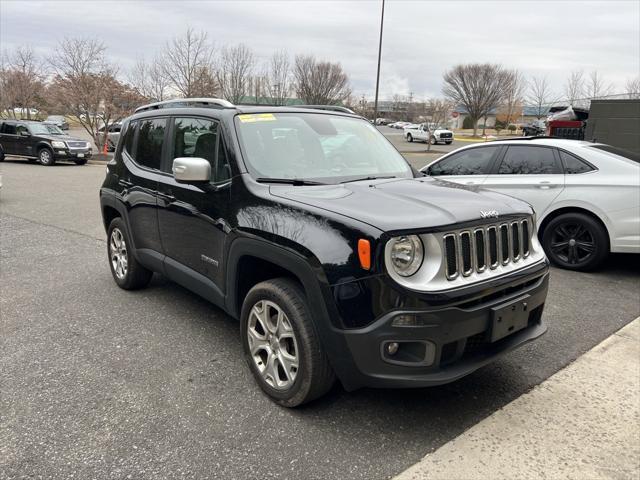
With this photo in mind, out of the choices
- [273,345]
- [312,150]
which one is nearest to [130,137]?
[312,150]

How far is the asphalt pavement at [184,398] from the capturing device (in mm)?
2543

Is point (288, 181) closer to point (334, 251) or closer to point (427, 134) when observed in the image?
point (334, 251)

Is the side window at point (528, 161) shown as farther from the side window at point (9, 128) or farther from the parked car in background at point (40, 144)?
the side window at point (9, 128)

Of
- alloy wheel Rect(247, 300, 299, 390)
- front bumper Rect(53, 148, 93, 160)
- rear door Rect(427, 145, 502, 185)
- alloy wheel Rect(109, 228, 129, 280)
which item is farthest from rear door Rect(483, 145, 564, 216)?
front bumper Rect(53, 148, 93, 160)

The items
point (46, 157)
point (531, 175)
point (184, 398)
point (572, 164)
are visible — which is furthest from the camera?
point (46, 157)

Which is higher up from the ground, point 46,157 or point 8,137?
point 8,137

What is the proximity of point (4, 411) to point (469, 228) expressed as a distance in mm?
2891

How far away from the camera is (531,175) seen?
6281mm

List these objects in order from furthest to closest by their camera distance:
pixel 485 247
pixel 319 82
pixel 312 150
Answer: pixel 319 82 < pixel 312 150 < pixel 485 247

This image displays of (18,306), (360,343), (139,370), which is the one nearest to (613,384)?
(360,343)

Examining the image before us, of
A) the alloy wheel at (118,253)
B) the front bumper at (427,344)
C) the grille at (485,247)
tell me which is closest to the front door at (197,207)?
the alloy wheel at (118,253)

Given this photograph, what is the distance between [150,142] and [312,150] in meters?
1.71

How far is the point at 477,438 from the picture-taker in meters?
2.75

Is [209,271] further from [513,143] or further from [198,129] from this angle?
[513,143]
